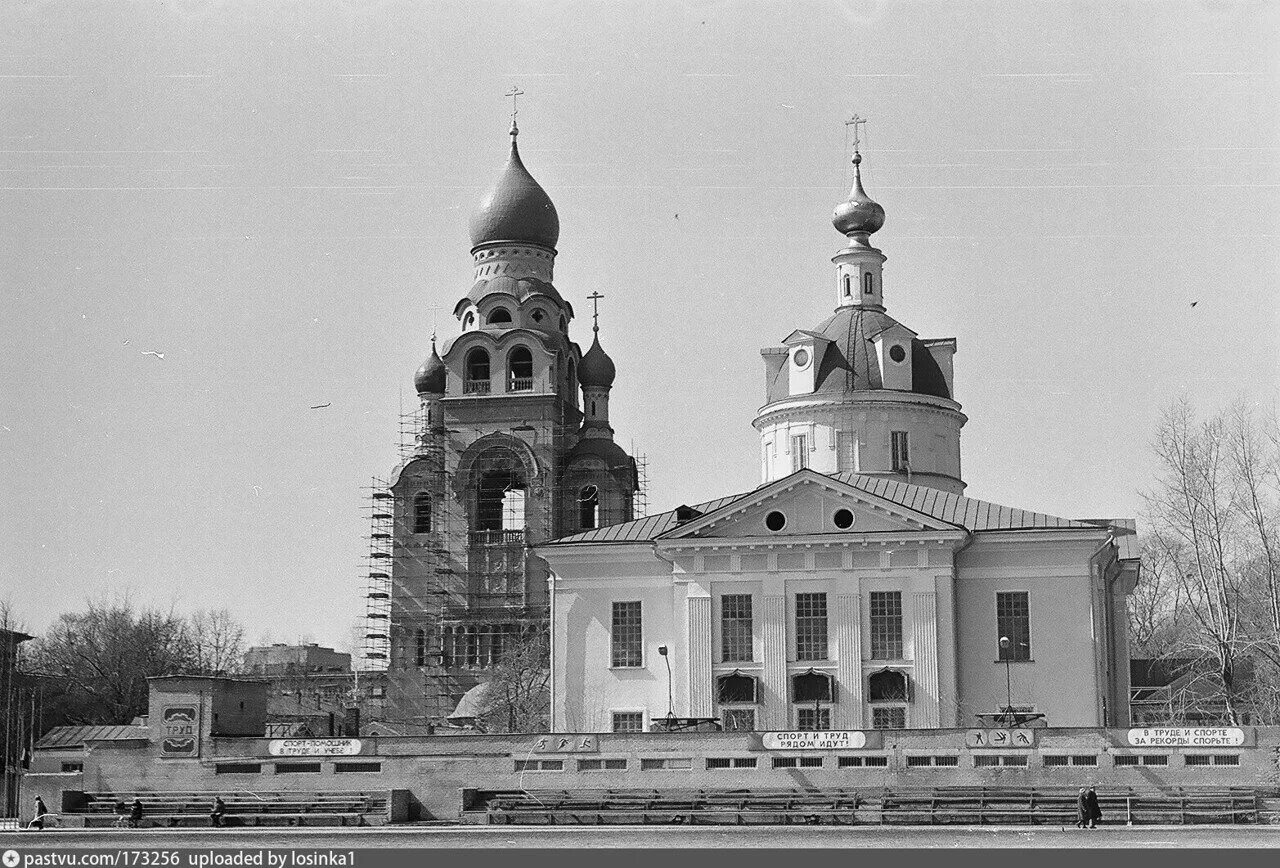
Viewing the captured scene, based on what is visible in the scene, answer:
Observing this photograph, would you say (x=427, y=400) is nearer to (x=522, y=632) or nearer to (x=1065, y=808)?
(x=522, y=632)

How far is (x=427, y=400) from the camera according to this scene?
103375mm

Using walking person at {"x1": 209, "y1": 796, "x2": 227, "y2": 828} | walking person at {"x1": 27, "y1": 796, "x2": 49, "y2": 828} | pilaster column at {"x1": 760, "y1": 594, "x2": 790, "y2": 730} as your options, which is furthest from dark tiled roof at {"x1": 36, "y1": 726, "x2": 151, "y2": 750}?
pilaster column at {"x1": 760, "y1": 594, "x2": 790, "y2": 730}

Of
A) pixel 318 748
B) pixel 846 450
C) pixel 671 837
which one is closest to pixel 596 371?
pixel 846 450

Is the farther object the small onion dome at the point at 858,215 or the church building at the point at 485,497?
the church building at the point at 485,497

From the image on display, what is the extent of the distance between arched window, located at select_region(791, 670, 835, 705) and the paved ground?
1587 centimetres

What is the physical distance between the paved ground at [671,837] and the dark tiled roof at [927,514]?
18.9m

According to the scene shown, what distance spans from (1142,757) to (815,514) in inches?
617

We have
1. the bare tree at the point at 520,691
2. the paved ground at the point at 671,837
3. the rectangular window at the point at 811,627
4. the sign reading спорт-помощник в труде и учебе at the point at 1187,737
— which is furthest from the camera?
the bare tree at the point at 520,691

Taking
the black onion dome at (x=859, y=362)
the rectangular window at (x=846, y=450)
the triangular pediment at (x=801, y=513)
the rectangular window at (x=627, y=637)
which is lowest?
the rectangular window at (x=627, y=637)

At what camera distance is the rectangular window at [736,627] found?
5631 centimetres

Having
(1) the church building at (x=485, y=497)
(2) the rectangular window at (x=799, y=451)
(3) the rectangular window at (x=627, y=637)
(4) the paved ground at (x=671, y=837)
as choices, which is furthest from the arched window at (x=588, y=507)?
(4) the paved ground at (x=671, y=837)

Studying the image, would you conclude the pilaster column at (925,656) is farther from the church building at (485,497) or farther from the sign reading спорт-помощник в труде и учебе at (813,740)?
the church building at (485,497)

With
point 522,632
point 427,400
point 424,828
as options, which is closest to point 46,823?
point 424,828
